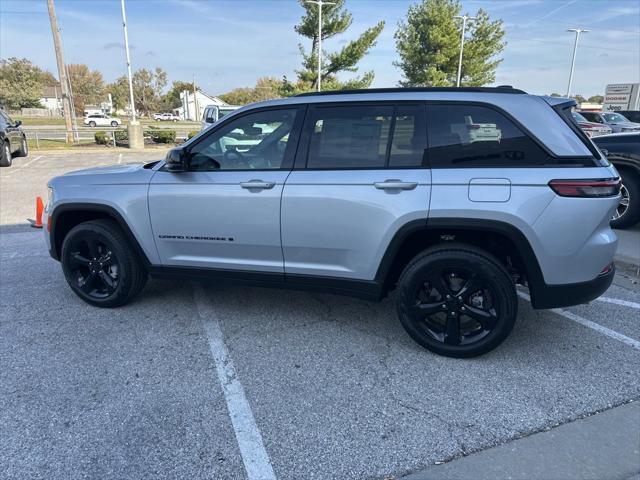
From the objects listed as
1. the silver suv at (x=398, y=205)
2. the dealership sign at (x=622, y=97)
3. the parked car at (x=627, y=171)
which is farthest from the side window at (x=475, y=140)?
the dealership sign at (x=622, y=97)

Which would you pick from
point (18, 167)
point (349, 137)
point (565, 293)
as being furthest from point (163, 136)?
point (565, 293)

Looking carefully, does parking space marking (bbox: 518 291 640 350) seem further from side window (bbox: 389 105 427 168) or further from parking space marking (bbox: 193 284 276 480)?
parking space marking (bbox: 193 284 276 480)

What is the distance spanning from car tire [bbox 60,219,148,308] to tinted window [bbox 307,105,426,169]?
180cm

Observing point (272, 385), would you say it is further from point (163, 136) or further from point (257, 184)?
→ point (163, 136)

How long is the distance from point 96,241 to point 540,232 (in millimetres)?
3435

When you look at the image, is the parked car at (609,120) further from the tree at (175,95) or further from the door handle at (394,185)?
the tree at (175,95)

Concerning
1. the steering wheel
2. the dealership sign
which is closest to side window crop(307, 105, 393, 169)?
the steering wheel

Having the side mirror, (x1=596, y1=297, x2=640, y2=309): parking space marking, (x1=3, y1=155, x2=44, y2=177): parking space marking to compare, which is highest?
the side mirror

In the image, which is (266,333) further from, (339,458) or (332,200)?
(339,458)

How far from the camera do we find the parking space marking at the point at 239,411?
2.24 metres

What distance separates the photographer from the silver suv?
286cm

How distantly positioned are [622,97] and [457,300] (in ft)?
154

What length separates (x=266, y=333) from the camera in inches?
141

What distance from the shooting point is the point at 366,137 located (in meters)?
3.19
